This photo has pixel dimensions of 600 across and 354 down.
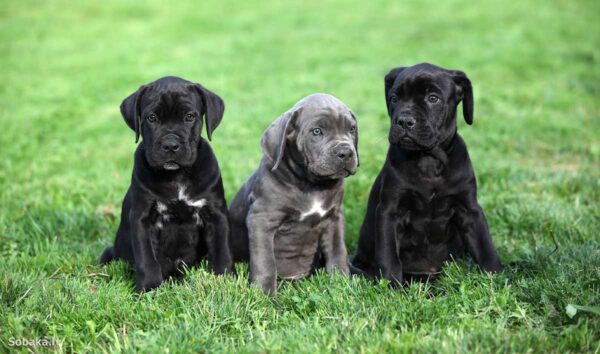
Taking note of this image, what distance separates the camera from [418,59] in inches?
679

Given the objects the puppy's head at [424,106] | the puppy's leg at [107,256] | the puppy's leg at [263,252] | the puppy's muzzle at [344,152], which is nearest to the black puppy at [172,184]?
the puppy's leg at [263,252]

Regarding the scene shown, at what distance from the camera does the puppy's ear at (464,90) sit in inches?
221

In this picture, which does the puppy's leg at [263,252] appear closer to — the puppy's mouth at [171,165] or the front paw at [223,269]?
the front paw at [223,269]

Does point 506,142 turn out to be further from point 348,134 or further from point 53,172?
point 53,172

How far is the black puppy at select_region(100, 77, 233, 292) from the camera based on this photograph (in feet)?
18.1

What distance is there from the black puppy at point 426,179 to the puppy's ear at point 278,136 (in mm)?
835

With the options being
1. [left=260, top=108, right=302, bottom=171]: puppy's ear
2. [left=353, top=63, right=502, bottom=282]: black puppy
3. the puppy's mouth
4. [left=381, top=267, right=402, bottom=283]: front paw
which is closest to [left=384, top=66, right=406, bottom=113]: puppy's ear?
[left=353, top=63, right=502, bottom=282]: black puppy

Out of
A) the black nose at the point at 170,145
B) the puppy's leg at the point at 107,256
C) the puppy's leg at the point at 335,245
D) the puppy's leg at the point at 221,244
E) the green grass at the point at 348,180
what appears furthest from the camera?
the puppy's leg at the point at 107,256

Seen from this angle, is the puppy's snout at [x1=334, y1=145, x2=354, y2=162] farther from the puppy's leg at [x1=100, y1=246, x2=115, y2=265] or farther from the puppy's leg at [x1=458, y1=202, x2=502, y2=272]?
the puppy's leg at [x1=100, y1=246, x2=115, y2=265]

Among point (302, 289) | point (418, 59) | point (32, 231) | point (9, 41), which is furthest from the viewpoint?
point (9, 41)

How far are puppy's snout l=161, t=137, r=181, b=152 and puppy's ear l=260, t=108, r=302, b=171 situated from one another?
29.3 inches

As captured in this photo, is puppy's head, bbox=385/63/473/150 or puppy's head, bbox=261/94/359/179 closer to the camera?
puppy's head, bbox=385/63/473/150

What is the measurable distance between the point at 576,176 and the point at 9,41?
20691 millimetres

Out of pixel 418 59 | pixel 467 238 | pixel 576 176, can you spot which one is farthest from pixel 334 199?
pixel 418 59
